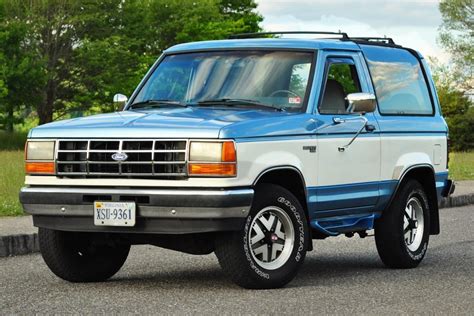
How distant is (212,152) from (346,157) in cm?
175

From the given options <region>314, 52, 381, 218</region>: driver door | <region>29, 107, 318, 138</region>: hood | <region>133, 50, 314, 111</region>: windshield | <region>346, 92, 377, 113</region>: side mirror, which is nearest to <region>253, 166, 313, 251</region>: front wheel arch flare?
<region>314, 52, 381, 218</region>: driver door

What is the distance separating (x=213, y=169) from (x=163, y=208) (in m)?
0.45

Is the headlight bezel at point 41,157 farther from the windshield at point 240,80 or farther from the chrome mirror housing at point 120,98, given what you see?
the windshield at point 240,80

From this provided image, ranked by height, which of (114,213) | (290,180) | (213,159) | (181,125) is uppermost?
(181,125)

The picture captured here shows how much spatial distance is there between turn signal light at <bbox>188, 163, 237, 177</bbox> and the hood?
202 millimetres

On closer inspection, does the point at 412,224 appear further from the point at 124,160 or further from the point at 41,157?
the point at 41,157

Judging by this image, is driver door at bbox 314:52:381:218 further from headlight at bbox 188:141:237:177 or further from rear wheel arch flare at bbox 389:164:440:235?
headlight at bbox 188:141:237:177

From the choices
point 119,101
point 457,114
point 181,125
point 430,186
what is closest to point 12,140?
point 457,114

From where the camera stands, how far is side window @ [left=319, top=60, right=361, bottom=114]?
9.70 metres

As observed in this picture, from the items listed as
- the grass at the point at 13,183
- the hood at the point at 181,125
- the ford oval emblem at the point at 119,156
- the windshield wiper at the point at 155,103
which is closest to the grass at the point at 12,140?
the grass at the point at 13,183

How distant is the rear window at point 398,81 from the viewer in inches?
415

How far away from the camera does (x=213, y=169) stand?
820cm

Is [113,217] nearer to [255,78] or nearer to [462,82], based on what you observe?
[255,78]

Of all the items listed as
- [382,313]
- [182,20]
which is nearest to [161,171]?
[382,313]
